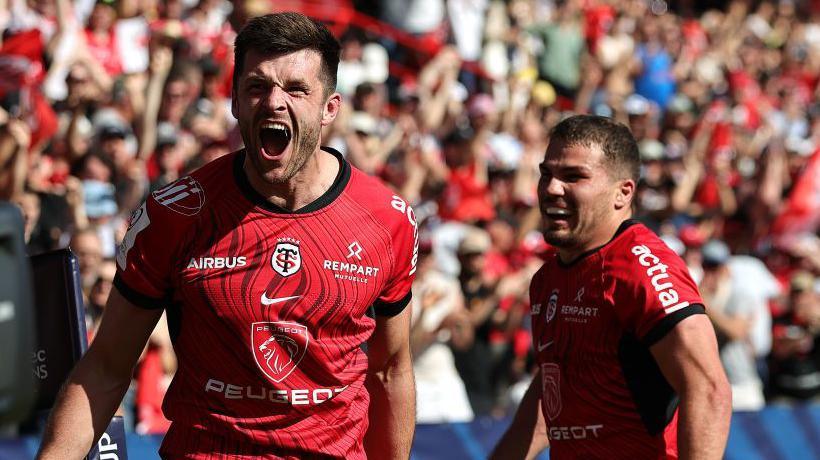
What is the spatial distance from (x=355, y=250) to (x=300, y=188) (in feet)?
0.86

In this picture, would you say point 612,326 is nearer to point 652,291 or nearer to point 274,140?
point 652,291

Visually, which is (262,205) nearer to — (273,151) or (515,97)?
(273,151)

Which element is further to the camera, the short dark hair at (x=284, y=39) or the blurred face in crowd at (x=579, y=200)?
the blurred face in crowd at (x=579, y=200)

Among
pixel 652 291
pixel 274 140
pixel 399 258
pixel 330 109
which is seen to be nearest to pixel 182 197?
pixel 274 140

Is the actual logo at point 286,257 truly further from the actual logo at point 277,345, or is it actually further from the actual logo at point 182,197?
the actual logo at point 182,197

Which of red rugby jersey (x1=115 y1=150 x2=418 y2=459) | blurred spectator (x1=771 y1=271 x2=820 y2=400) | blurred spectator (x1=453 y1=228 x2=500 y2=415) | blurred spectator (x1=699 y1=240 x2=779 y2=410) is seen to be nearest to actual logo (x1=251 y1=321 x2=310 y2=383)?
red rugby jersey (x1=115 y1=150 x2=418 y2=459)

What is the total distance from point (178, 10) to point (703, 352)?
7700 millimetres

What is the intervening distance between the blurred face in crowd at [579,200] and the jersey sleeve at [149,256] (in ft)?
4.96

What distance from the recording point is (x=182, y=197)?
4.05 metres

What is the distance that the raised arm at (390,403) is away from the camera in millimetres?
4523

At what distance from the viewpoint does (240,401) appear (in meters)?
4.02

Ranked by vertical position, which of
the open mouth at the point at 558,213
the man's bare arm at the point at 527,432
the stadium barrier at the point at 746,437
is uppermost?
the open mouth at the point at 558,213

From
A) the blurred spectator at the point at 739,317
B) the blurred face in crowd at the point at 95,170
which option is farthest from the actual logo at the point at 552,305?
the blurred spectator at the point at 739,317

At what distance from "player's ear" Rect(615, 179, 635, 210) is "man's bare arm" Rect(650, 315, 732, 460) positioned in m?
0.66
